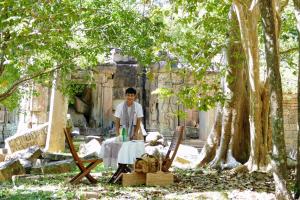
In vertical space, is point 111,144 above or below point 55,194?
above

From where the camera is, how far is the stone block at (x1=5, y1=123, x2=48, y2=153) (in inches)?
623

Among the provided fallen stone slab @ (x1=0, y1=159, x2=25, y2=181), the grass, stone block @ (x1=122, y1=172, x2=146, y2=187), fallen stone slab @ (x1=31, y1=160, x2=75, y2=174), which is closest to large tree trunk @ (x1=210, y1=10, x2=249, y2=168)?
the grass

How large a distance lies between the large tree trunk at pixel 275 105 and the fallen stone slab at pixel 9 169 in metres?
6.92

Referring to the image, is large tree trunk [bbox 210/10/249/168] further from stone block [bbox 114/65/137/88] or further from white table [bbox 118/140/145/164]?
stone block [bbox 114/65/137/88]

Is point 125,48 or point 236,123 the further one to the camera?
point 236,123

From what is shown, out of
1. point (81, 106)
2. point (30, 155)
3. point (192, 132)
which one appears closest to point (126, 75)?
point (192, 132)

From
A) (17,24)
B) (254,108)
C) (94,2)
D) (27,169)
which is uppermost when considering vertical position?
(94,2)

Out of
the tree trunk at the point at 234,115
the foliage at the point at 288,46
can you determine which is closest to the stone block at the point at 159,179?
the tree trunk at the point at 234,115

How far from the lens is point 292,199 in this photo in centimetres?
484

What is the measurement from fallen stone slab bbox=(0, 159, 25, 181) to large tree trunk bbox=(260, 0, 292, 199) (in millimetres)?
6920

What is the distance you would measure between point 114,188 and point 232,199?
201cm

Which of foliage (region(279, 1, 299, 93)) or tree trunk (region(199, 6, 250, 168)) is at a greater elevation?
foliage (region(279, 1, 299, 93))

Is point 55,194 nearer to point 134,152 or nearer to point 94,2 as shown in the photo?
point 134,152

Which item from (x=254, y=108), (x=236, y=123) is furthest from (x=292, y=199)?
(x=236, y=123)
